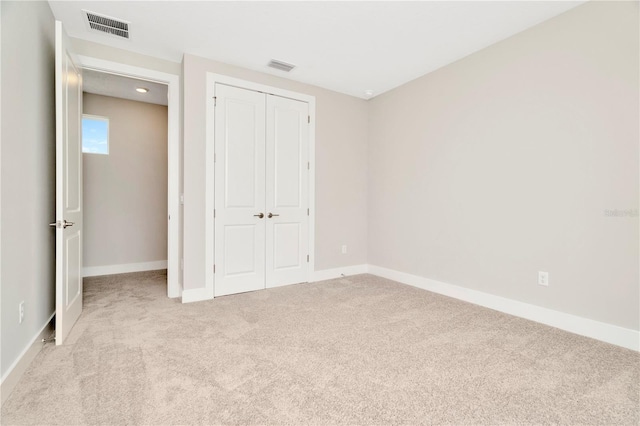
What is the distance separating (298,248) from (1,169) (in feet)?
9.55

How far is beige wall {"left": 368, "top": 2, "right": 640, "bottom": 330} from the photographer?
2.31 metres

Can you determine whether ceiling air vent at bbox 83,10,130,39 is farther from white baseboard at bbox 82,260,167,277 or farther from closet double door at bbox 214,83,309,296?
white baseboard at bbox 82,260,167,277

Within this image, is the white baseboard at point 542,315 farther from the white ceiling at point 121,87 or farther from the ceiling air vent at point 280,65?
the white ceiling at point 121,87

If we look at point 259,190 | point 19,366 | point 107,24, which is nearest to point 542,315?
point 259,190

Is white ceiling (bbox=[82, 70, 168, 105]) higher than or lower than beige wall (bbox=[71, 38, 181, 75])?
higher

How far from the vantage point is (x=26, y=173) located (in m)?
2.03

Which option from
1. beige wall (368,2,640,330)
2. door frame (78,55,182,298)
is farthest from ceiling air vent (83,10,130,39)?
beige wall (368,2,640,330)

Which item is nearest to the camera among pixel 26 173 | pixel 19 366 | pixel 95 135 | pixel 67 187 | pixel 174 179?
pixel 19 366

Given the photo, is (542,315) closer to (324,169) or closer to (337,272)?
(337,272)

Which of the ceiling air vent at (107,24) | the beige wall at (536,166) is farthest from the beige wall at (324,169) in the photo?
the beige wall at (536,166)

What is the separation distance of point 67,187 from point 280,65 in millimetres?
2414

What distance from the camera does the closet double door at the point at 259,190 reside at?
139 inches

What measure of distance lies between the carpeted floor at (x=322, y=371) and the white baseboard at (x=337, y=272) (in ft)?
3.83

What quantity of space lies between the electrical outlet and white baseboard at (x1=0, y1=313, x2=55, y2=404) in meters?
3.78
